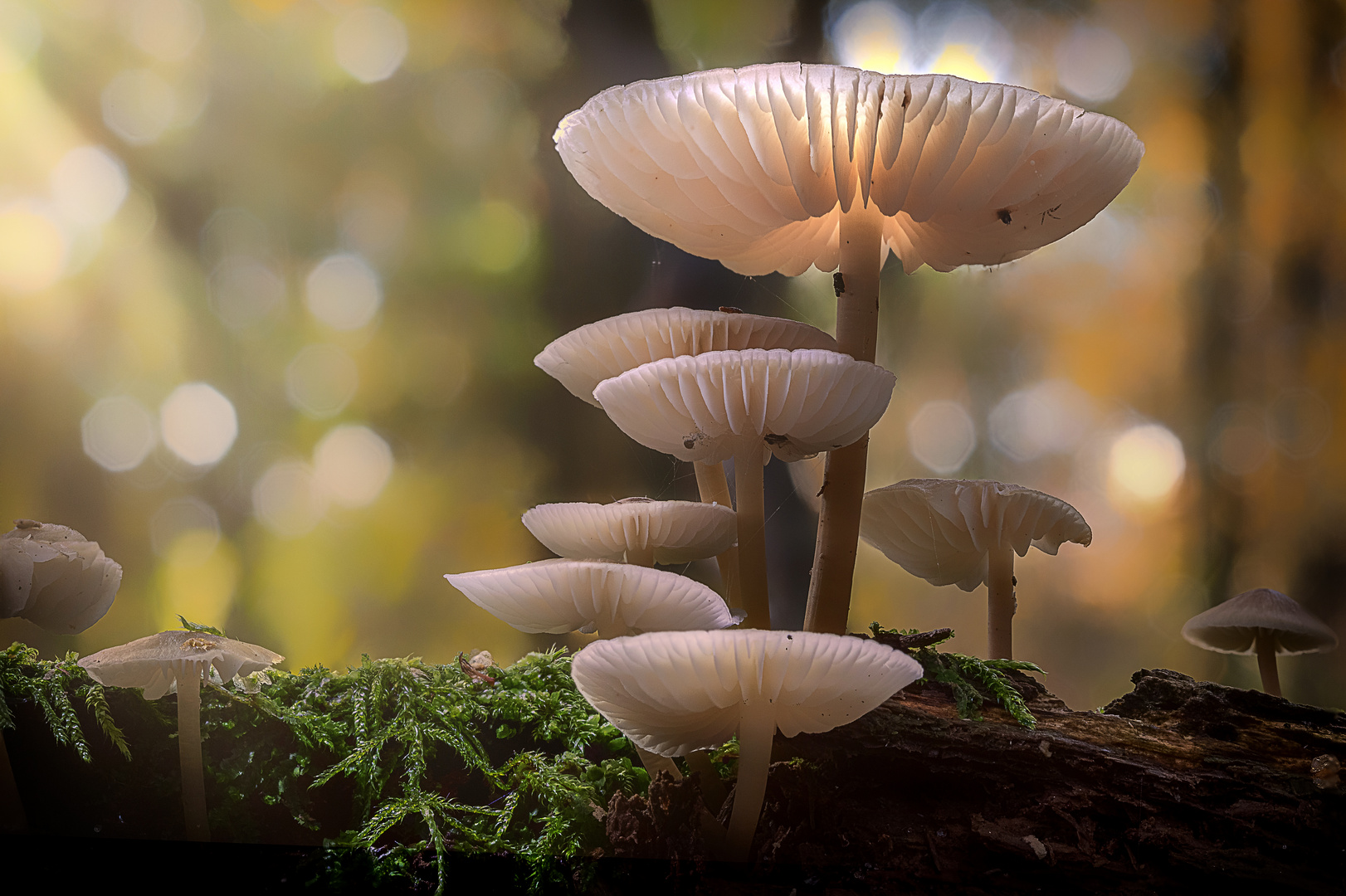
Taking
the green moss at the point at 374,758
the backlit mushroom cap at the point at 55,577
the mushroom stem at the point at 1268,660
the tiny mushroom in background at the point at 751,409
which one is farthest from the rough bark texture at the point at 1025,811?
the mushroom stem at the point at 1268,660

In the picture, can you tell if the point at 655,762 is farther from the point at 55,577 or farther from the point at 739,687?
the point at 55,577

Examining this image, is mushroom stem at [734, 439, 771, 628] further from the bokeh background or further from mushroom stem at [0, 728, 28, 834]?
mushroom stem at [0, 728, 28, 834]

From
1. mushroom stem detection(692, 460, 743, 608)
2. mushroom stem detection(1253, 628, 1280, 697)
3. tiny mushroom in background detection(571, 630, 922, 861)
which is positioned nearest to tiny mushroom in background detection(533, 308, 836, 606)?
mushroom stem detection(692, 460, 743, 608)

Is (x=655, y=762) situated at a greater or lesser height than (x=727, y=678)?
lesser

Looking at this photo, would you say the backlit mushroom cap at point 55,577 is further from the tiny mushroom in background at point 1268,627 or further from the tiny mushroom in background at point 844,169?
the tiny mushroom in background at point 1268,627

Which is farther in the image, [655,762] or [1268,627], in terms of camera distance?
[1268,627]

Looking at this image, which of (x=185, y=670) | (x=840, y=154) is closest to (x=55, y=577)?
(x=185, y=670)

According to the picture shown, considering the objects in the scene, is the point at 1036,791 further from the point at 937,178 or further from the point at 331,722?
the point at 331,722

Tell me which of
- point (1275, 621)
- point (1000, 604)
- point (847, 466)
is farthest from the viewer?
point (1275, 621)
